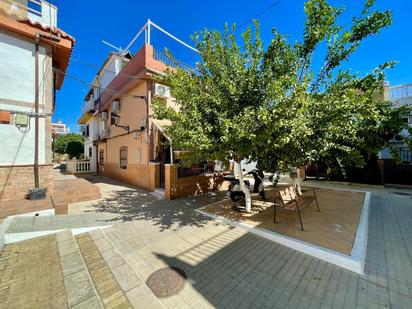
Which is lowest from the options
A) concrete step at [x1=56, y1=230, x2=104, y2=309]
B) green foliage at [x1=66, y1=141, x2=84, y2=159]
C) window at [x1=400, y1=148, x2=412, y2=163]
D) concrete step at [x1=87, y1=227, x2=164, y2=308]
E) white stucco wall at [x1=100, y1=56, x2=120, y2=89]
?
concrete step at [x1=87, y1=227, x2=164, y2=308]

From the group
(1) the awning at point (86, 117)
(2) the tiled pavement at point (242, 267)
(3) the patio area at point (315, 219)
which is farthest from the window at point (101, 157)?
(3) the patio area at point (315, 219)

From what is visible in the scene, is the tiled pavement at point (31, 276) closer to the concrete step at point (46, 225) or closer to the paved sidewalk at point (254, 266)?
the concrete step at point (46, 225)

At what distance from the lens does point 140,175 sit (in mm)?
11883

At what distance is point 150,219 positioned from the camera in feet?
21.4

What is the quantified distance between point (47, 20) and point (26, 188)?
23.3ft

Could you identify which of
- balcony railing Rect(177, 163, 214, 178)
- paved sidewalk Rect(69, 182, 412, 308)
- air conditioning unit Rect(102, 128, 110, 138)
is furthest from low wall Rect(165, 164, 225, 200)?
→ air conditioning unit Rect(102, 128, 110, 138)

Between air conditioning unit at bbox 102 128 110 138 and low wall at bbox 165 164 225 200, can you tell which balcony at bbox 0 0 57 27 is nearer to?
low wall at bbox 165 164 225 200

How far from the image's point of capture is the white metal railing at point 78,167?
65.5ft

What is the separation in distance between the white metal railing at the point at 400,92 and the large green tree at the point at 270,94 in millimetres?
14553

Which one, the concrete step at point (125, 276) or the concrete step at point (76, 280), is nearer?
the concrete step at point (76, 280)

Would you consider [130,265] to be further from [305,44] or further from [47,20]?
[47,20]

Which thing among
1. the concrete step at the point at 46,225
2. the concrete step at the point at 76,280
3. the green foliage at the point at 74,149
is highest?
the green foliage at the point at 74,149

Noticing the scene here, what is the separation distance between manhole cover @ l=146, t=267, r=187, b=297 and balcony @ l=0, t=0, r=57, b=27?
9.96 meters

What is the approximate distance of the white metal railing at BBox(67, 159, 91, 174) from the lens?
19959mm
